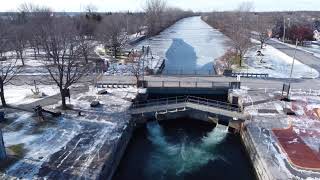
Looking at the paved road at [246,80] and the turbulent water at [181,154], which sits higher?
the paved road at [246,80]

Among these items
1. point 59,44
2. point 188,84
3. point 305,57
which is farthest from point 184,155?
point 305,57

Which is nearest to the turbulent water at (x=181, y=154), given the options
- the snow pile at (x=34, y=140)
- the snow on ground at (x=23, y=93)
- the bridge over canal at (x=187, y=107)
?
the bridge over canal at (x=187, y=107)

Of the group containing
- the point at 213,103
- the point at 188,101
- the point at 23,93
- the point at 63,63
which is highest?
the point at 63,63

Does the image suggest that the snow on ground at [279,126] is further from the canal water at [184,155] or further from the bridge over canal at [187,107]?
the canal water at [184,155]

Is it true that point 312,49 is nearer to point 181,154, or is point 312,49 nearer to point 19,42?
point 181,154

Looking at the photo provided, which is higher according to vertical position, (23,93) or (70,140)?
(23,93)

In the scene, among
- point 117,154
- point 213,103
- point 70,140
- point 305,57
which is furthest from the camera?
point 305,57

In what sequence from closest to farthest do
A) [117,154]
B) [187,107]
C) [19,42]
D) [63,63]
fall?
[117,154] → [63,63] → [187,107] → [19,42]
